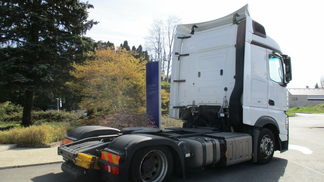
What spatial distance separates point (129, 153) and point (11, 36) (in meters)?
10.8

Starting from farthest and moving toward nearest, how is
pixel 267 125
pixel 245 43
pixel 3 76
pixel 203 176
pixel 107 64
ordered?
pixel 107 64 → pixel 3 76 → pixel 267 125 → pixel 245 43 → pixel 203 176

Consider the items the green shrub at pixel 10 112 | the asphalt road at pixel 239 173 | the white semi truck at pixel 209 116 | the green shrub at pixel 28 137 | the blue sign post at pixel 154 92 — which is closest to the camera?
the white semi truck at pixel 209 116

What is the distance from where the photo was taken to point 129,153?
3672mm

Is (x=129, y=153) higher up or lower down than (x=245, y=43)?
lower down

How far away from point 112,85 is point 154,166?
30.2 feet

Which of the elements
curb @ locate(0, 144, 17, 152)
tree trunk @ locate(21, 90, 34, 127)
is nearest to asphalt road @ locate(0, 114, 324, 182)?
curb @ locate(0, 144, 17, 152)

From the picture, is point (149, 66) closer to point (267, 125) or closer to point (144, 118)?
point (144, 118)

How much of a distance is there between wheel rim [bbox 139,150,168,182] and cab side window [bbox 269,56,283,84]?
418 centimetres

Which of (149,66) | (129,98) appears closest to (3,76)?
(129,98)

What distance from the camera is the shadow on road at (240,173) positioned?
5.09 m

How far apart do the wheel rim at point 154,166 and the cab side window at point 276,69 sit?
13.7 feet

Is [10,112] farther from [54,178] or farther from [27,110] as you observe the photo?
[54,178]

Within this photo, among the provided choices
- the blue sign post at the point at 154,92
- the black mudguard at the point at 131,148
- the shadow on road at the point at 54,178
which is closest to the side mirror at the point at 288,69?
the blue sign post at the point at 154,92

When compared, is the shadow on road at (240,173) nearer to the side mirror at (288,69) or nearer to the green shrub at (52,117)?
the side mirror at (288,69)
